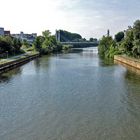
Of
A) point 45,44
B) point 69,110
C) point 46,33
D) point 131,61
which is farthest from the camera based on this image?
point 46,33

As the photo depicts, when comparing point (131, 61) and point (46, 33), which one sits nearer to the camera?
point (131, 61)

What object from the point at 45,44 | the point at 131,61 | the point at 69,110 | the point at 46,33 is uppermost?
the point at 46,33

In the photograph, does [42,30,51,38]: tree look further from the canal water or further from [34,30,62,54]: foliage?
the canal water

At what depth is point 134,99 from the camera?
29656 mm

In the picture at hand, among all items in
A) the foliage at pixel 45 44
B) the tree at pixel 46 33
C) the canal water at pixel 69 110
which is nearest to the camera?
the canal water at pixel 69 110

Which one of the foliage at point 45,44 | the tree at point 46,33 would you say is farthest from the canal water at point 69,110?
the tree at point 46,33

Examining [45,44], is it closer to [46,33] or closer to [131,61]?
[46,33]

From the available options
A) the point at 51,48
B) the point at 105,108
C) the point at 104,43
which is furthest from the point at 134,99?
the point at 51,48

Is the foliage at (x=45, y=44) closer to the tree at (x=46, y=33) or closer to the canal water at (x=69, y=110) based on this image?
the tree at (x=46, y=33)

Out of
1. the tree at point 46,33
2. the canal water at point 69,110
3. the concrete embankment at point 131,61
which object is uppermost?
the tree at point 46,33

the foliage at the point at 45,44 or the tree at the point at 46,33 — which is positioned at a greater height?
the tree at the point at 46,33

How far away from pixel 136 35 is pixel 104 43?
55716 mm

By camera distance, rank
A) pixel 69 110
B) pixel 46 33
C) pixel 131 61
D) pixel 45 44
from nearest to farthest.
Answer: pixel 69 110
pixel 131 61
pixel 45 44
pixel 46 33

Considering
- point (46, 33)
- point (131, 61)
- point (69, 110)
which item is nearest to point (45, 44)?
point (46, 33)
